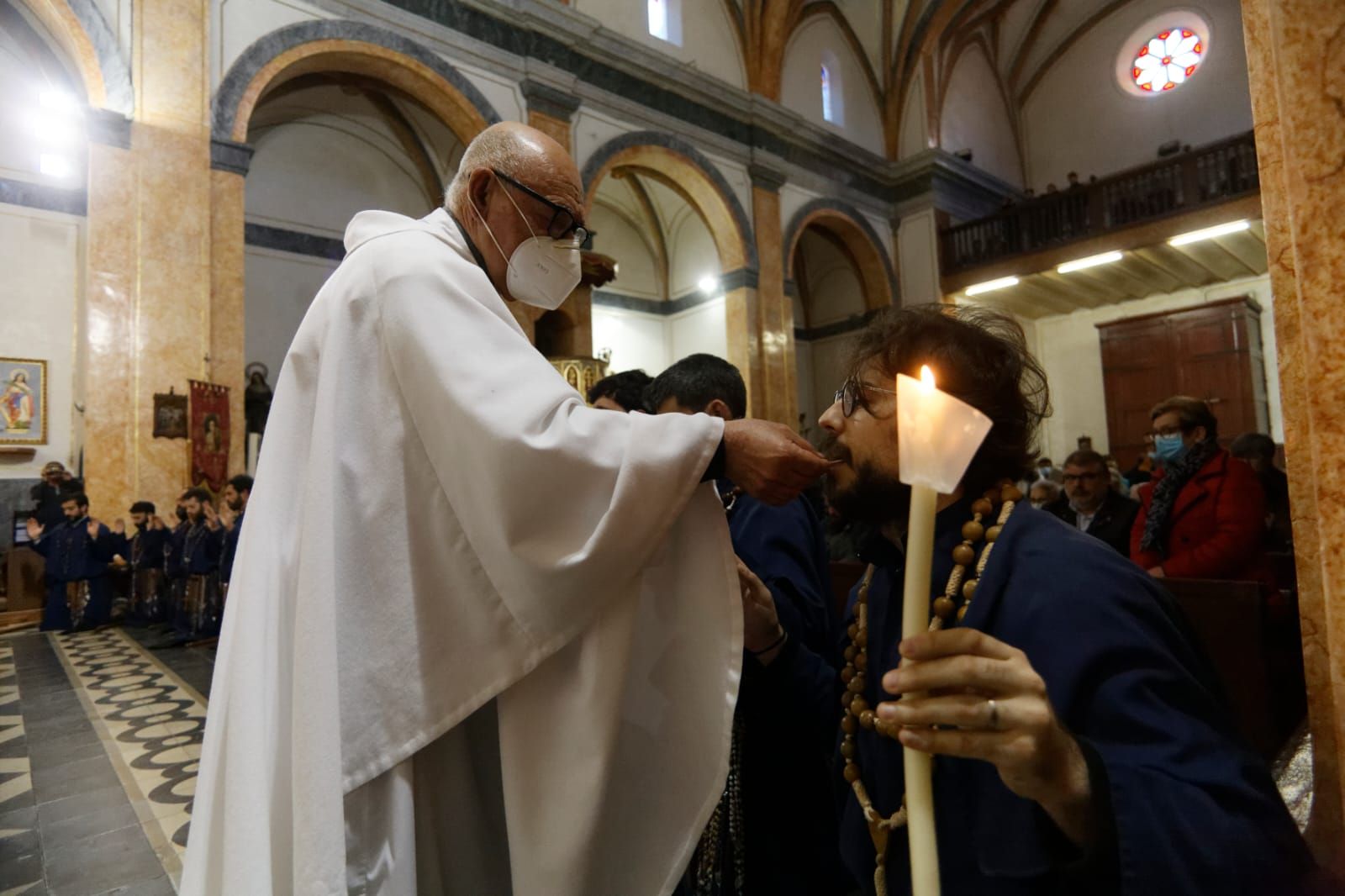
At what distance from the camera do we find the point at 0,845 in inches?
116

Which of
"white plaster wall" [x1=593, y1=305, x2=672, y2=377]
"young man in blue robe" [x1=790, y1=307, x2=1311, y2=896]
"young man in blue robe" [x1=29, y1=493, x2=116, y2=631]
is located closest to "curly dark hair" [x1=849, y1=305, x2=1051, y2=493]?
"young man in blue robe" [x1=790, y1=307, x2=1311, y2=896]

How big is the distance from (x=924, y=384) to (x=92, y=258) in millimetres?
8820

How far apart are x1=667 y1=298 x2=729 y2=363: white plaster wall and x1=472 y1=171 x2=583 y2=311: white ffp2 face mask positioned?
39.1ft

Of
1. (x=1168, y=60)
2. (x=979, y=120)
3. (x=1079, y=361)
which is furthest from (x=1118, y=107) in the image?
(x=1079, y=361)

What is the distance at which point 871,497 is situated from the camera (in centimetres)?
125

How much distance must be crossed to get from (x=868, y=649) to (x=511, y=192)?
3.99ft

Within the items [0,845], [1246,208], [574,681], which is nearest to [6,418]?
[0,845]

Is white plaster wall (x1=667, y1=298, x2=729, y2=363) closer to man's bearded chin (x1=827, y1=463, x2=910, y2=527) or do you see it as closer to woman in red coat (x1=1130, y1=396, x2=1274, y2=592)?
woman in red coat (x1=1130, y1=396, x2=1274, y2=592)

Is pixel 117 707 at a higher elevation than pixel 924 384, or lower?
lower

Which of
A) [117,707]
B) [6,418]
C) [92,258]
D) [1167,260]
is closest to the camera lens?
[117,707]

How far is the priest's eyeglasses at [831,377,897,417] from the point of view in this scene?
1294 millimetres

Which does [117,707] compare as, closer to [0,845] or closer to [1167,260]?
[0,845]

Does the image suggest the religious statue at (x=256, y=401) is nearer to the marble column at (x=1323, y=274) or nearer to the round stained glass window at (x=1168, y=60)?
the marble column at (x=1323, y=274)

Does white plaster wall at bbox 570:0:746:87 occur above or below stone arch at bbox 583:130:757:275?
above
